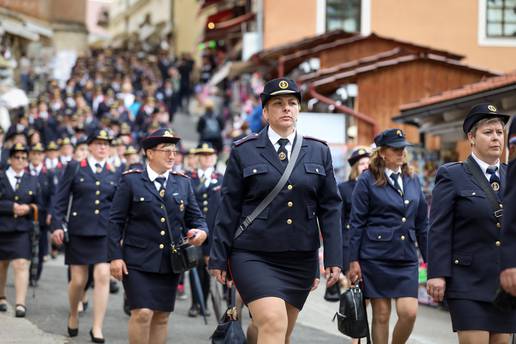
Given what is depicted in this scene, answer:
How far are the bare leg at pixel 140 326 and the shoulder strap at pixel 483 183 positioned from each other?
9.78ft

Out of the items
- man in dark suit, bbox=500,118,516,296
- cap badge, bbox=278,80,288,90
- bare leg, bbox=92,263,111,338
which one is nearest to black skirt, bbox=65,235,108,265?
bare leg, bbox=92,263,111,338

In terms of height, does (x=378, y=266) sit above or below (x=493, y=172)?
below

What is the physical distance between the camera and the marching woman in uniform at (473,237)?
7203 mm

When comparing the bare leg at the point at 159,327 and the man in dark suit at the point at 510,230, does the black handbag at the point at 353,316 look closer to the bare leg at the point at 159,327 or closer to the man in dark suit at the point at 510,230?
the bare leg at the point at 159,327

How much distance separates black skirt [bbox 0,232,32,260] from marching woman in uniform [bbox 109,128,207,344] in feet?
13.5

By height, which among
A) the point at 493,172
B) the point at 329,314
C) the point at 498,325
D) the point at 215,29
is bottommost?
the point at 329,314

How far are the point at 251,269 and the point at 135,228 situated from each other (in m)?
2.06

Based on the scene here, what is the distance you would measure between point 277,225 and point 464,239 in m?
1.26

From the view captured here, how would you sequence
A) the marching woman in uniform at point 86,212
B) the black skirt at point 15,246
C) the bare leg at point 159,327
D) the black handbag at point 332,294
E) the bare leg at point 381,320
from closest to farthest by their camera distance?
the bare leg at point 159,327 → the bare leg at point 381,320 → the marching woman in uniform at point 86,212 → the black skirt at point 15,246 → the black handbag at point 332,294

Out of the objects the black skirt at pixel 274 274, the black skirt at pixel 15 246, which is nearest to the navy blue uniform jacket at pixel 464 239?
the black skirt at pixel 274 274

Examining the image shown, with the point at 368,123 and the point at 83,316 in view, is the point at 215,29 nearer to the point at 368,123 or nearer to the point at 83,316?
the point at 368,123

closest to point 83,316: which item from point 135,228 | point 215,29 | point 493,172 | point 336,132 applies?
point 135,228

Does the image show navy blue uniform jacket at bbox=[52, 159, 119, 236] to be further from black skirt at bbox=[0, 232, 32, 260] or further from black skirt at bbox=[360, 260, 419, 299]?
black skirt at bbox=[360, 260, 419, 299]

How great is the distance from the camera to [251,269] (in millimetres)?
7535
